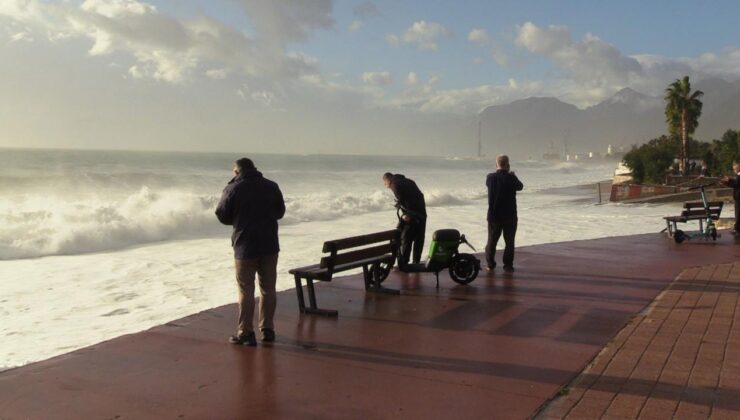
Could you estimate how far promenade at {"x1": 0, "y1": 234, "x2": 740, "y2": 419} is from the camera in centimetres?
429

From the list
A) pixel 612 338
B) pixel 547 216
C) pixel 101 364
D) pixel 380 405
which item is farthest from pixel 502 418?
pixel 547 216

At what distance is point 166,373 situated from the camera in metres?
5.04

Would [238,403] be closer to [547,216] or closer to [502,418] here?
[502,418]

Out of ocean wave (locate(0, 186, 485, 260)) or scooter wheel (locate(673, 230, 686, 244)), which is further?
ocean wave (locate(0, 186, 485, 260))

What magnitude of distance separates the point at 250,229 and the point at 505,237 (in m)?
4.75

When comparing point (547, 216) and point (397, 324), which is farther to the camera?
point (547, 216)

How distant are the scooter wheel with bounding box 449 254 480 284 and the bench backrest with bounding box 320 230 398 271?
827mm

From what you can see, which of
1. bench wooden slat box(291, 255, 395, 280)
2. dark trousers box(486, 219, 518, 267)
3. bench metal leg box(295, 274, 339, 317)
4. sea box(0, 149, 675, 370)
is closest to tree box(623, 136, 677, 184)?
sea box(0, 149, 675, 370)

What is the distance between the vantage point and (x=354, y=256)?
7.54 meters

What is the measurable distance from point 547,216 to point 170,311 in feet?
54.9

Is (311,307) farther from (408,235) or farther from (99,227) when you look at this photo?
(99,227)

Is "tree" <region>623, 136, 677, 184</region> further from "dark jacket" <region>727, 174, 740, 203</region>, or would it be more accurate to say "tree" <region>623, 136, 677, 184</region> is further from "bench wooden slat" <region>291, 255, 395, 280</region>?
"bench wooden slat" <region>291, 255, 395, 280</region>

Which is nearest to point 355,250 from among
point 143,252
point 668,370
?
point 668,370

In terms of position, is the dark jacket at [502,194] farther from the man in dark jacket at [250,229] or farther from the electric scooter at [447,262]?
the man in dark jacket at [250,229]
